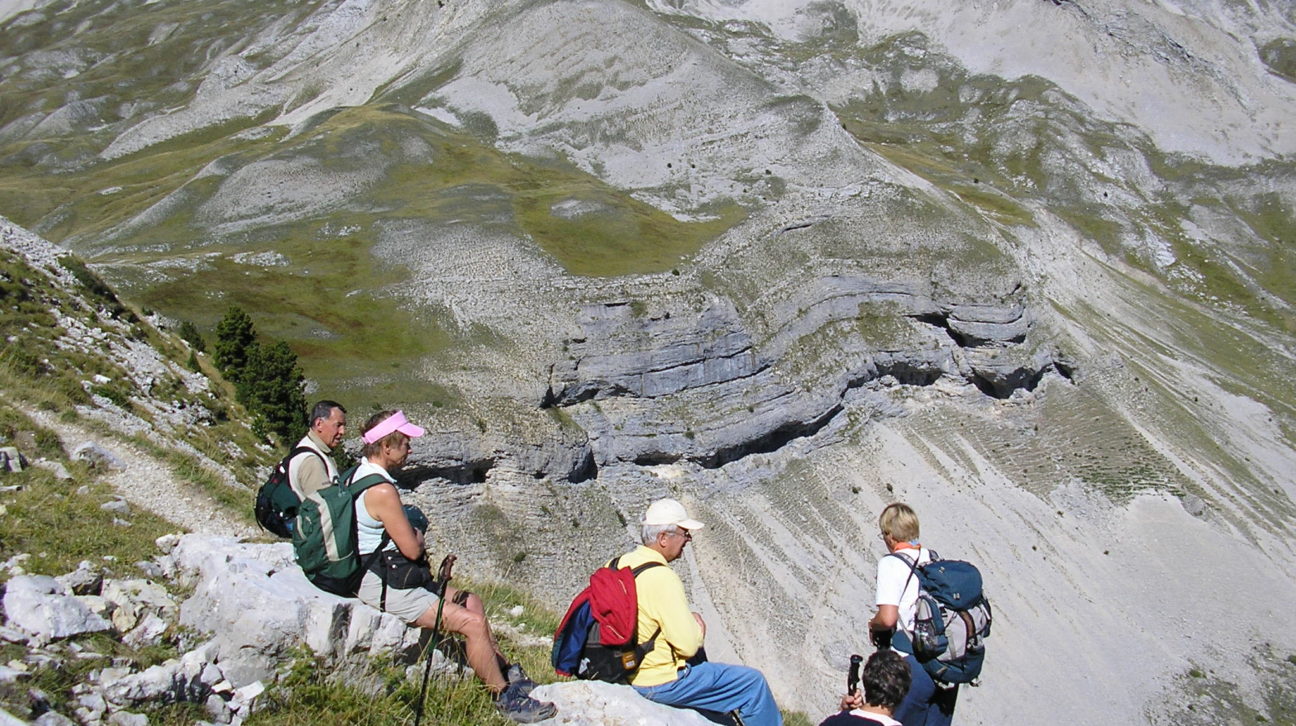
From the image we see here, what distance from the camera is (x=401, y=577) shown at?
1017 cm

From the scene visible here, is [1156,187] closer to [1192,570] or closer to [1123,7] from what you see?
[1123,7]

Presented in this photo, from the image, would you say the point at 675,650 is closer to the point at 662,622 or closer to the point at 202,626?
the point at 662,622

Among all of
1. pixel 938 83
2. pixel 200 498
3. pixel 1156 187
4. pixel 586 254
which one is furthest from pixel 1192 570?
pixel 938 83

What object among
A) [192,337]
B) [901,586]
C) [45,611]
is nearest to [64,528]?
[45,611]

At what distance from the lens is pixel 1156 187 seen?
5315 inches

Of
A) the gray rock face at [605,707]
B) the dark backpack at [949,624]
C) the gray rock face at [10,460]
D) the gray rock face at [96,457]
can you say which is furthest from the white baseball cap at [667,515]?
the gray rock face at [96,457]

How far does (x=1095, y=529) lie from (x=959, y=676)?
46681 mm

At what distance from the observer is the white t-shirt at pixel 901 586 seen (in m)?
10.4

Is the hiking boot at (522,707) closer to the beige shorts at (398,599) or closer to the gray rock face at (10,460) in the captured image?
the beige shorts at (398,599)

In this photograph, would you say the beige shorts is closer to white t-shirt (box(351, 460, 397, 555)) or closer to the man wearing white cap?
white t-shirt (box(351, 460, 397, 555))

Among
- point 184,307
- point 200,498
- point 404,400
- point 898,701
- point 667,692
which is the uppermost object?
point 898,701

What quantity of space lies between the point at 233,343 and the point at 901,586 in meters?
34.8

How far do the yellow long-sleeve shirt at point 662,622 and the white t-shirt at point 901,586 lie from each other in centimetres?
248

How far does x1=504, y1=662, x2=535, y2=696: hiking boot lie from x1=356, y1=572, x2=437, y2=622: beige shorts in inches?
48.9
